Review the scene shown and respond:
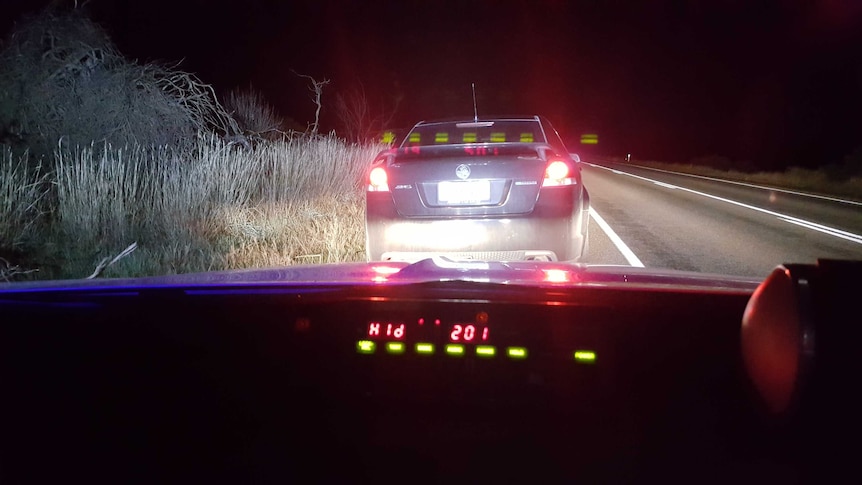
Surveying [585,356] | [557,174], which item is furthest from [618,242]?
[585,356]

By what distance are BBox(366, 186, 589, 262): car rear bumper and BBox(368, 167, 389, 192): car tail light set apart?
80mm

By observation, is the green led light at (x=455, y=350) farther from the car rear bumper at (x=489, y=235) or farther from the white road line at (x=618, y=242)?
the white road line at (x=618, y=242)

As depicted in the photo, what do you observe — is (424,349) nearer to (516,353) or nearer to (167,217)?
(516,353)

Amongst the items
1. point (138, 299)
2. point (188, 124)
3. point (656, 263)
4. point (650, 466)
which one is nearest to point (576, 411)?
point (650, 466)

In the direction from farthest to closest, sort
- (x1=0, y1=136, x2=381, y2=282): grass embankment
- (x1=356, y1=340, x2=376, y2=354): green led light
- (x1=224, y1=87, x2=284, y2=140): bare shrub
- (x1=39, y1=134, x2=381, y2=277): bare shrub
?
(x1=224, y1=87, x2=284, y2=140): bare shrub < (x1=39, y1=134, x2=381, y2=277): bare shrub < (x1=0, y1=136, x2=381, y2=282): grass embankment < (x1=356, y1=340, x2=376, y2=354): green led light

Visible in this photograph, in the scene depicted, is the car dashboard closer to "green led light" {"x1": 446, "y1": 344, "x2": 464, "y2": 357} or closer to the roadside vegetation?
"green led light" {"x1": 446, "y1": 344, "x2": 464, "y2": 357}

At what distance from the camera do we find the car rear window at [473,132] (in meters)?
6.75

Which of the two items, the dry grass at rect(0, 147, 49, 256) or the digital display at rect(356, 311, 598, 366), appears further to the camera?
the dry grass at rect(0, 147, 49, 256)

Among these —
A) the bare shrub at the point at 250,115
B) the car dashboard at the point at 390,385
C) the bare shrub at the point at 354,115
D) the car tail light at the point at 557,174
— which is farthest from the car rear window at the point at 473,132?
the bare shrub at the point at 354,115

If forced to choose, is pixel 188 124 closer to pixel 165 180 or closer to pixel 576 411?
pixel 165 180

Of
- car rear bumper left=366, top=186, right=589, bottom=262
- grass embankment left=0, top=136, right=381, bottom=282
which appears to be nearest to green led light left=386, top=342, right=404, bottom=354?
car rear bumper left=366, top=186, right=589, bottom=262

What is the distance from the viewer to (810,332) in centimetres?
181

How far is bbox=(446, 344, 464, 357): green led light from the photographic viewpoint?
2.52 metres

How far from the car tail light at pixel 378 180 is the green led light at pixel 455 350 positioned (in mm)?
3672
